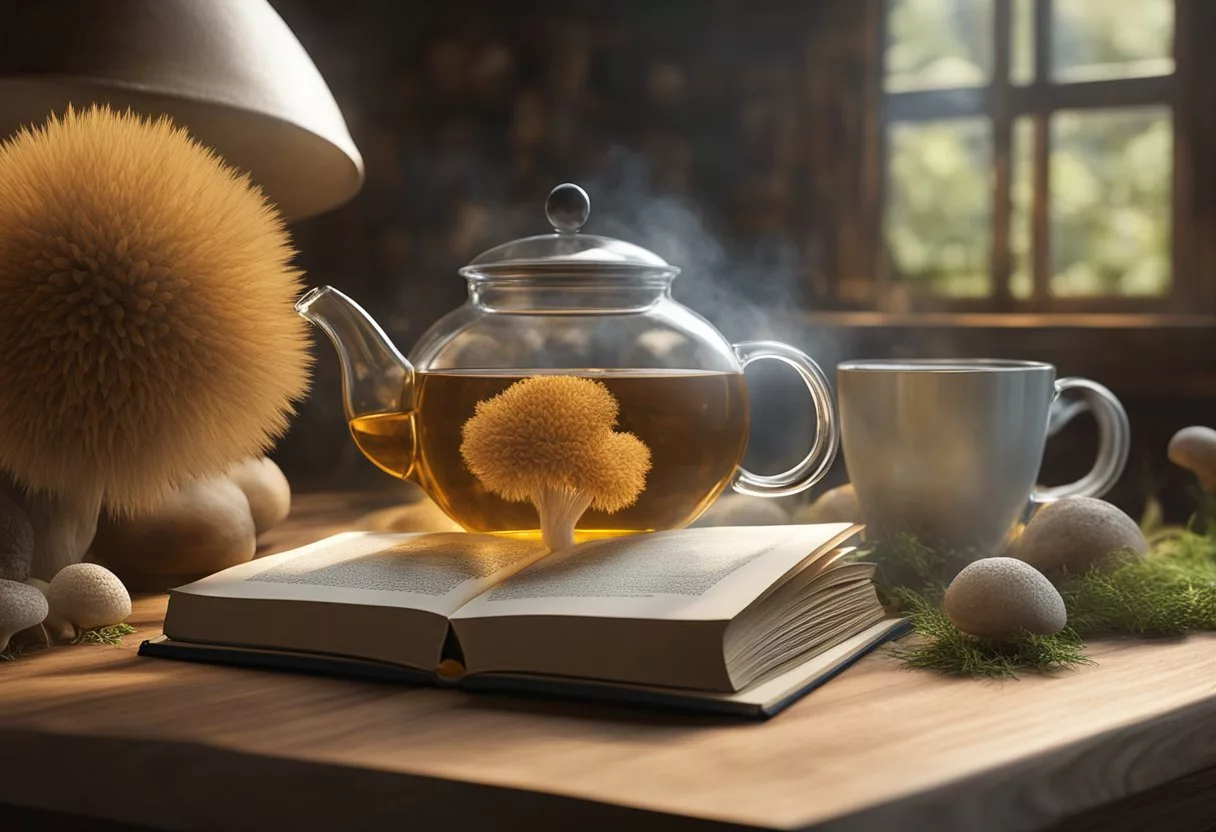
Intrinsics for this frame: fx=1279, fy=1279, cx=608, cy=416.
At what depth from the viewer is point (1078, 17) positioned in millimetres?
2035

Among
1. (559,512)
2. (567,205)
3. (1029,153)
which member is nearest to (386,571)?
(559,512)

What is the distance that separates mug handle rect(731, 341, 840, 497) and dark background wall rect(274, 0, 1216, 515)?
1.02 metres

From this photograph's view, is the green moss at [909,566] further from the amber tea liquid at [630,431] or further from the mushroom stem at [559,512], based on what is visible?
the mushroom stem at [559,512]

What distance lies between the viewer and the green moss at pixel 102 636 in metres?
0.81

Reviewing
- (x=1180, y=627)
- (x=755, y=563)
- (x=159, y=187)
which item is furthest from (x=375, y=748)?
(x=1180, y=627)

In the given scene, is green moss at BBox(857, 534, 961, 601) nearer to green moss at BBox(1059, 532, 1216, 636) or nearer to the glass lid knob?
green moss at BBox(1059, 532, 1216, 636)

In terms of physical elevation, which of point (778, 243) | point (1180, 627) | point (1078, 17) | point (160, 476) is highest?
point (1078, 17)

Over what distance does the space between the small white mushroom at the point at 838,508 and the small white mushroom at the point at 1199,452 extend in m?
0.29

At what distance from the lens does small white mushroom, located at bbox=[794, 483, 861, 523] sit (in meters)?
1.08

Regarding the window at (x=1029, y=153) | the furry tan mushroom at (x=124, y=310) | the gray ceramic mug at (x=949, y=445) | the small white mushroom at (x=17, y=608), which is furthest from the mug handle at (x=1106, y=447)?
the window at (x=1029, y=153)

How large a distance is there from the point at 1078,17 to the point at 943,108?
24 centimetres

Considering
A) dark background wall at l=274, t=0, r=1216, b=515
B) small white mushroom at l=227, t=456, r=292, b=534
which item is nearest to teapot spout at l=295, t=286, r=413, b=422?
small white mushroom at l=227, t=456, r=292, b=534

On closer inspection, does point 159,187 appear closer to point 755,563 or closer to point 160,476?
point 160,476

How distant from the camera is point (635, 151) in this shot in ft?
7.26
